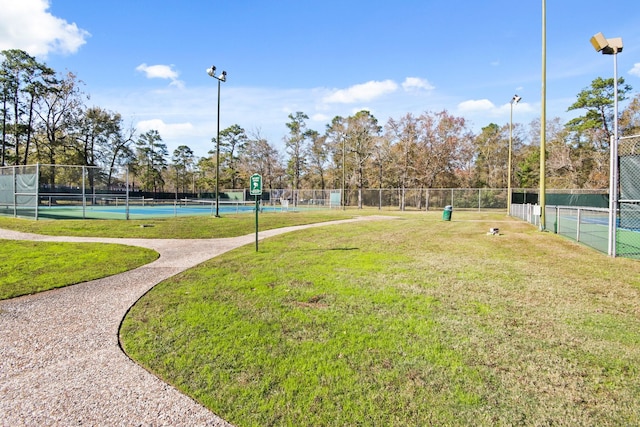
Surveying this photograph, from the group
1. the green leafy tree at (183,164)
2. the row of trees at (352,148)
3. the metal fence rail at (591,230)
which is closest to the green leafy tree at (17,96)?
the row of trees at (352,148)

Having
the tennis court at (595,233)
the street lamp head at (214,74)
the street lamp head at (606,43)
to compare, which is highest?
the street lamp head at (214,74)

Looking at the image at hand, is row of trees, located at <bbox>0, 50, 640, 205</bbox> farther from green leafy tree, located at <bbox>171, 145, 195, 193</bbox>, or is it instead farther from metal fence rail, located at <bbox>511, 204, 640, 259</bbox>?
metal fence rail, located at <bbox>511, 204, 640, 259</bbox>

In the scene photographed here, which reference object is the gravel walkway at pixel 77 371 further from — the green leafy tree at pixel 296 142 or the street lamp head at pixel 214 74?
the green leafy tree at pixel 296 142

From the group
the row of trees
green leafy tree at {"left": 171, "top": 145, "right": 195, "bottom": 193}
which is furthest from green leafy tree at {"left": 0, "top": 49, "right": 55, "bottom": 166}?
green leafy tree at {"left": 171, "top": 145, "right": 195, "bottom": 193}

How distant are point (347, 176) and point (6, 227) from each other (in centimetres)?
3939

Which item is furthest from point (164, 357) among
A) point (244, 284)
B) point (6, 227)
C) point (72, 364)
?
point (6, 227)

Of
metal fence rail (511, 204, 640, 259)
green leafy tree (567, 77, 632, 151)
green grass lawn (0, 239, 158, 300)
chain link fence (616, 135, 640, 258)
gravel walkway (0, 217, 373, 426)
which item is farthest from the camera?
green leafy tree (567, 77, 632, 151)

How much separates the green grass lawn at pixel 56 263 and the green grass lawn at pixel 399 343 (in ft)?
5.74

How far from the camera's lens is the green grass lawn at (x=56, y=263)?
5.42 m

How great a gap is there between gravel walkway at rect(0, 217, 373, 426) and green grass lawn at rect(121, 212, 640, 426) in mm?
180

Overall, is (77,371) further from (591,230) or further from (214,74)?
(214,74)

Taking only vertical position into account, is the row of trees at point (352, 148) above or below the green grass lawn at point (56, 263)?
above

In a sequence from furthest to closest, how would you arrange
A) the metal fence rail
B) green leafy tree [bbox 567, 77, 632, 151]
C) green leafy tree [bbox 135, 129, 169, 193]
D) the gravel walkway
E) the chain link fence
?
green leafy tree [bbox 135, 129, 169, 193] < green leafy tree [bbox 567, 77, 632, 151] < the metal fence rail < the chain link fence < the gravel walkway

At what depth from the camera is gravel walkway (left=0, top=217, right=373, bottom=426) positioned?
Result: 227 cm
